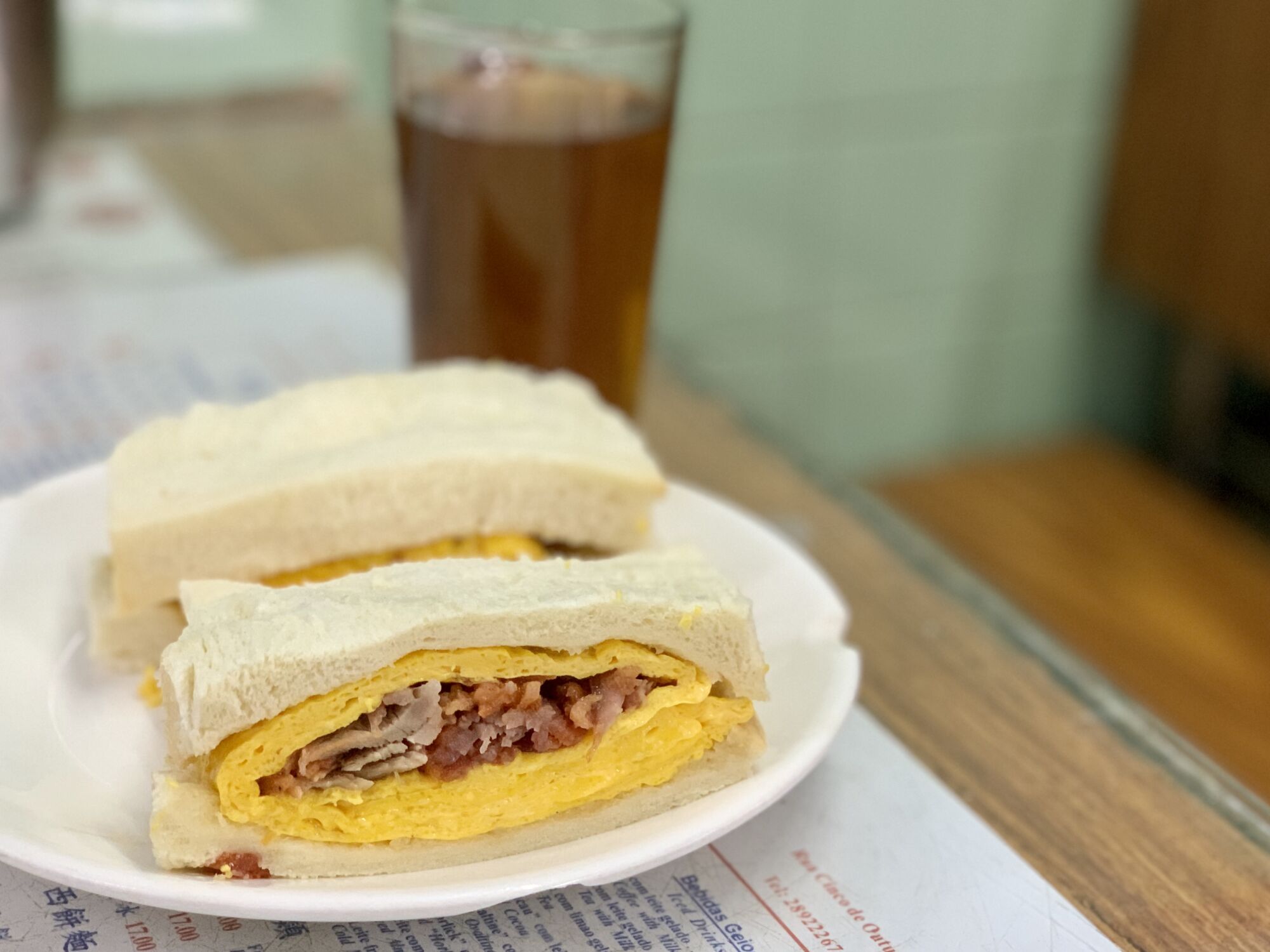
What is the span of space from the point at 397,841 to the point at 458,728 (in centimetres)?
5

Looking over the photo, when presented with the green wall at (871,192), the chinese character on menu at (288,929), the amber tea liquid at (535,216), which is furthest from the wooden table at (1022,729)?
the green wall at (871,192)

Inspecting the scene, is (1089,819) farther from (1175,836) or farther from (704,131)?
(704,131)

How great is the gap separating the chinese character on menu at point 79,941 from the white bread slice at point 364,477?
0.16 meters

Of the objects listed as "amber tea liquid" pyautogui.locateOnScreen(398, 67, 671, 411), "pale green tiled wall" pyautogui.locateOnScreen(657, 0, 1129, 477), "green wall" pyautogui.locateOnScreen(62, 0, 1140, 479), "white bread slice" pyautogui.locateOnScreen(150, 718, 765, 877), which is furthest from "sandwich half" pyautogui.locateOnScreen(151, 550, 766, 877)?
"pale green tiled wall" pyautogui.locateOnScreen(657, 0, 1129, 477)

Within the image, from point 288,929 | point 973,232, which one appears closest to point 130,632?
point 288,929

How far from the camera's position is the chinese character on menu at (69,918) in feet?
1.76

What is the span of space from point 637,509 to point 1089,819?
26cm

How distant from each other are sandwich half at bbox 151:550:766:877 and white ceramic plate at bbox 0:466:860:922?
0.01 meters

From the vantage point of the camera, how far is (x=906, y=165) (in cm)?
197

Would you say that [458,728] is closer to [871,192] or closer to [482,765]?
[482,765]

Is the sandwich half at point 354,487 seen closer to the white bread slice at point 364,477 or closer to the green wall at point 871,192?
the white bread slice at point 364,477

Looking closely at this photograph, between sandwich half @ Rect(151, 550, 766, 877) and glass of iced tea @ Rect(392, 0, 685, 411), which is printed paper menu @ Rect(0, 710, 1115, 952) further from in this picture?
glass of iced tea @ Rect(392, 0, 685, 411)

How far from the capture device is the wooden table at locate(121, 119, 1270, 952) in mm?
602

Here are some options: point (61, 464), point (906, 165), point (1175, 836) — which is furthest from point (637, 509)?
point (906, 165)
